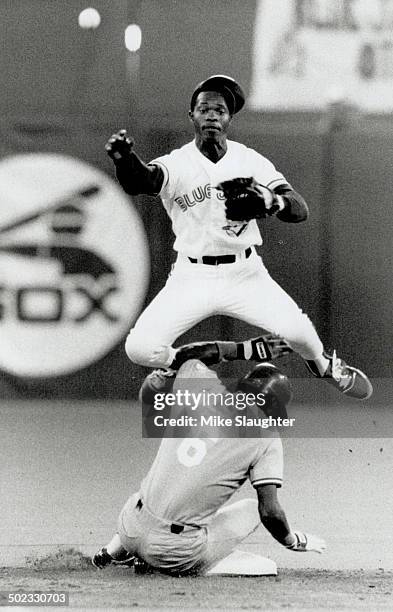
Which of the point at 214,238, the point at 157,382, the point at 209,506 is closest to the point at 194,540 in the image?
the point at 209,506

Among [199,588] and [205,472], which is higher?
[205,472]

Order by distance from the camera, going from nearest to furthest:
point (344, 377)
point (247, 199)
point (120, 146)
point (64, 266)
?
point (120, 146) < point (247, 199) < point (344, 377) < point (64, 266)

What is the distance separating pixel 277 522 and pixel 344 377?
1.22ft

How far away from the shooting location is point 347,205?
7.73 feet

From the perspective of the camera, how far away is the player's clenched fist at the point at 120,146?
2.00 meters

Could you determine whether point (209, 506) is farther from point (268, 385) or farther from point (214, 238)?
point (214, 238)

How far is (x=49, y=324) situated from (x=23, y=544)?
53 centimetres

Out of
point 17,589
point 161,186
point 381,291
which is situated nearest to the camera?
point 17,589

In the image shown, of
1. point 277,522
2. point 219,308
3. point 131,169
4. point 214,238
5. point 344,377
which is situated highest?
point 131,169

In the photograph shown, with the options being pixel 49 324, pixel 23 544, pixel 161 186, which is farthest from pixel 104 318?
pixel 23 544

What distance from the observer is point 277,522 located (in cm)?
211

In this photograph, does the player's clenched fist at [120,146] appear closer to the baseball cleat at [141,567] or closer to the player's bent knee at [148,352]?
the player's bent knee at [148,352]

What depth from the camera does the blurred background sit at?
2.25 metres

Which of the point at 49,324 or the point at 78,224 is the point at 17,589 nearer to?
the point at 49,324
